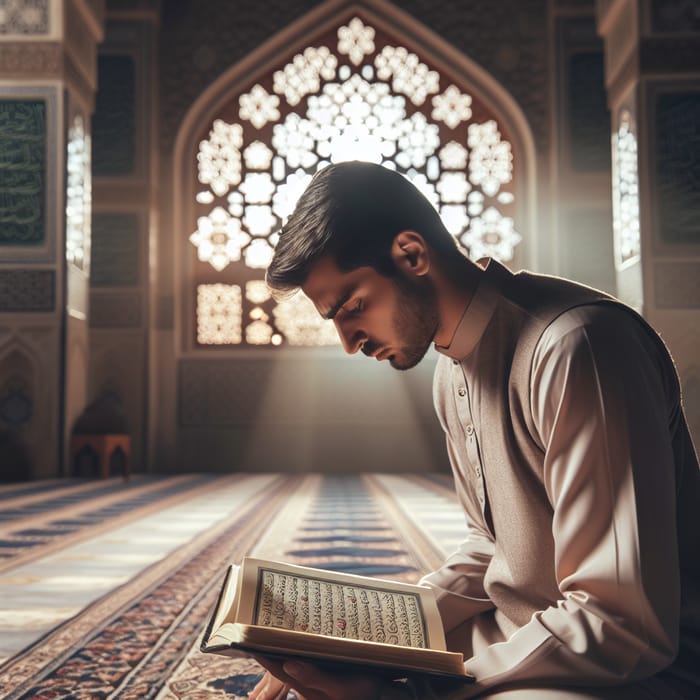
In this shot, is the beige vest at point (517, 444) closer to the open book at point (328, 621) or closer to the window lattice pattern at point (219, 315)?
the open book at point (328, 621)

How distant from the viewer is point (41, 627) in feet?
6.09

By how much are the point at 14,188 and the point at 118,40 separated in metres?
1.93

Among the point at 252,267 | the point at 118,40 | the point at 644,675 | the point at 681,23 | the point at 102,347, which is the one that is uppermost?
the point at 118,40

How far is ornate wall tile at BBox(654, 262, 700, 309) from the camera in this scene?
5855mm

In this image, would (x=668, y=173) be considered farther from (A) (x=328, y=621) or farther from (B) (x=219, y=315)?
(A) (x=328, y=621)

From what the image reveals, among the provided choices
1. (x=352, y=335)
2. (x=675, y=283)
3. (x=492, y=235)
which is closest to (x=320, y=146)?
(x=492, y=235)

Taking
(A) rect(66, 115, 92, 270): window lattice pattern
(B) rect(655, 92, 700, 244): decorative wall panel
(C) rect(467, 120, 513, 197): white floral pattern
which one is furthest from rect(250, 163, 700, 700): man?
(C) rect(467, 120, 513, 197): white floral pattern

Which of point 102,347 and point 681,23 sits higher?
point 681,23

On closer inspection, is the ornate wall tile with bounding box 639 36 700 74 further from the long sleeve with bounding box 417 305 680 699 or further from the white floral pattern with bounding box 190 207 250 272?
the long sleeve with bounding box 417 305 680 699

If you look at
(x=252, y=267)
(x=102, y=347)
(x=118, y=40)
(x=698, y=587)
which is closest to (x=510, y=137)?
(x=252, y=267)

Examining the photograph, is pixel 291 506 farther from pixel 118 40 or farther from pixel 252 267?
pixel 118 40

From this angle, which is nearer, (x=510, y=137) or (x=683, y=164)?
(x=683, y=164)

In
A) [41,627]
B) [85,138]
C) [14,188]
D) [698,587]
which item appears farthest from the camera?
[85,138]

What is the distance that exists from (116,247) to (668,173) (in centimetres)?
436
